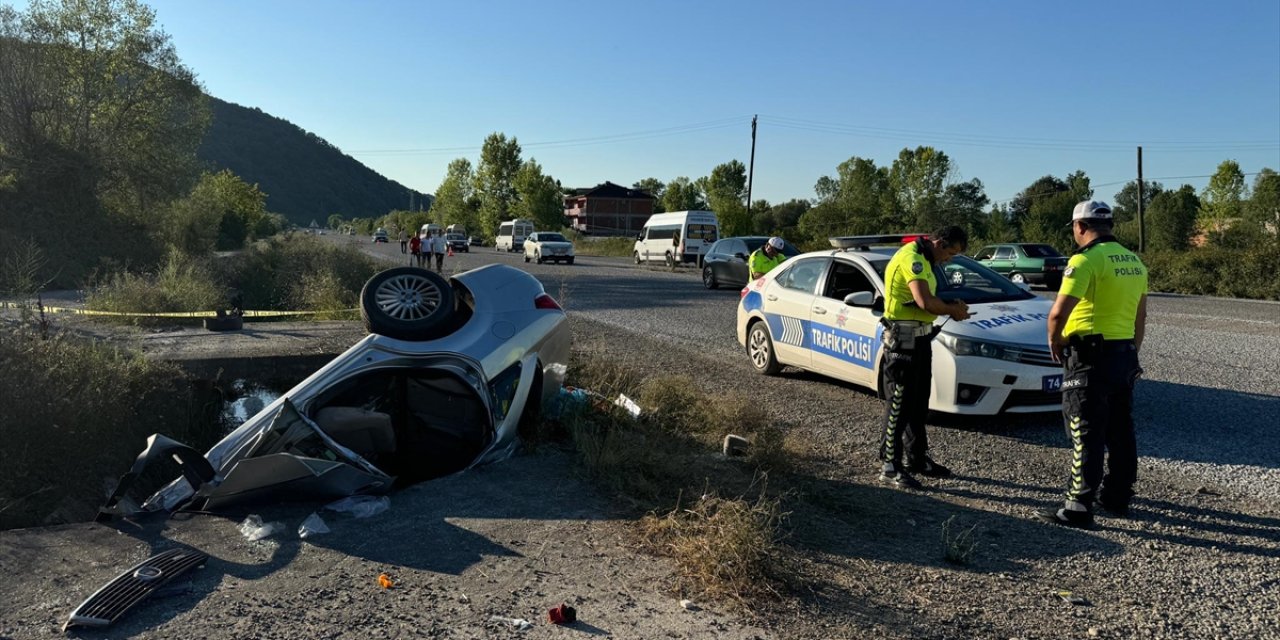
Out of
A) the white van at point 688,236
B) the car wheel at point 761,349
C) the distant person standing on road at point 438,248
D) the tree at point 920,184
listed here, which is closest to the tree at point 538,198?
the tree at point 920,184

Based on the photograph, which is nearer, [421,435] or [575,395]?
[421,435]

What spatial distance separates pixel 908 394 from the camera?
5465 mm

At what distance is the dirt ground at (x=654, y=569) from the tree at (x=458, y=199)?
99615 mm

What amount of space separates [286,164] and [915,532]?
156 metres

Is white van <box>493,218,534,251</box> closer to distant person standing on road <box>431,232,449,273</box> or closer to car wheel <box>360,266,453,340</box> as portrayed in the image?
distant person standing on road <box>431,232,449,273</box>

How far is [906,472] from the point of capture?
5.47 m

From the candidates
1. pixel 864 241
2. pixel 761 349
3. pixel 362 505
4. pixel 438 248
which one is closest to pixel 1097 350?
pixel 864 241

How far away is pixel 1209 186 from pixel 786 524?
209 feet

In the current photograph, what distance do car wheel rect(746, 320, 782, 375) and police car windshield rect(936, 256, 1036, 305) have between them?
2.14 m

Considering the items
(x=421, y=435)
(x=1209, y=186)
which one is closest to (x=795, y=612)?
(x=421, y=435)

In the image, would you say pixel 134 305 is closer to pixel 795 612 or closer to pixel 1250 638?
pixel 795 612

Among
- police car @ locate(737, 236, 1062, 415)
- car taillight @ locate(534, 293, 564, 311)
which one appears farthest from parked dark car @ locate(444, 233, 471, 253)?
car taillight @ locate(534, 293, 564, 311)

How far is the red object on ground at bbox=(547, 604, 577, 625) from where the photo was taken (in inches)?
133

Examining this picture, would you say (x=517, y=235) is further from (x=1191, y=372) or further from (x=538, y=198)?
(x=1191, y=372)
